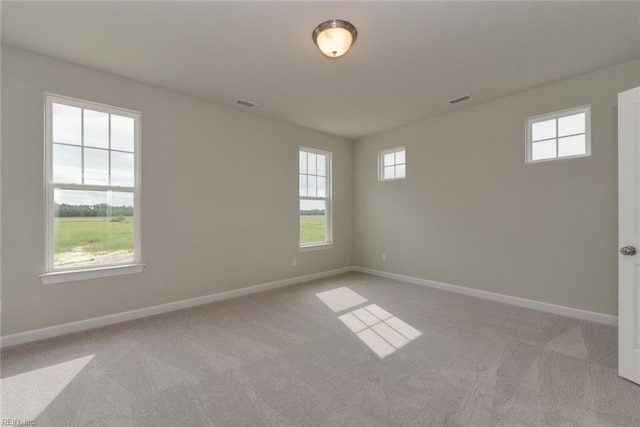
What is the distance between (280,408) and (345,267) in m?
4.07

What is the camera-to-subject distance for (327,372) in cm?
218

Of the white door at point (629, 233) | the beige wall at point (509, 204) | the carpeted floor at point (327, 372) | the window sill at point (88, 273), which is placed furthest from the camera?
the beige wall at point (509, 204)

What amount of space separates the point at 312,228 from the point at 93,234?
325cm

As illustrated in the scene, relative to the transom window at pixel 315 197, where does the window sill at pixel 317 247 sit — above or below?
below

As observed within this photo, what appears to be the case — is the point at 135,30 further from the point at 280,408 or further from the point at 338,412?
the point at 338,412

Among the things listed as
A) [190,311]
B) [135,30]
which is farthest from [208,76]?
[190,311]

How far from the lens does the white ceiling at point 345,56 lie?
7.02 feet

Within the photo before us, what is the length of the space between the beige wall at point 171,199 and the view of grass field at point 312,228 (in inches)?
8.9

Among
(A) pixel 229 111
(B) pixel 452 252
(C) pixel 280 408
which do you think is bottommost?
(C) pixel 280 408

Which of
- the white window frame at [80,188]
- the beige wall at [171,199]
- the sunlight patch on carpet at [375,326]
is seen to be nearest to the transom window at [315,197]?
the beige wall at [171,199]

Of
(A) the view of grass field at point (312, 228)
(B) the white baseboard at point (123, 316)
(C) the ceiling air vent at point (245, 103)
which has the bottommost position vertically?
(B) the white baseboard at point (123, 316)

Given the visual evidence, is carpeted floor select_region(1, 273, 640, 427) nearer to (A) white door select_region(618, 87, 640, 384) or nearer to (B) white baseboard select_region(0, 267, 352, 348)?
(B) white baseboard select_region(0, 267, 352, 348)

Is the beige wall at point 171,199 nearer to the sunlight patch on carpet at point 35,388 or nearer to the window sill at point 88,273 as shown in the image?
the window sill at point 88,273

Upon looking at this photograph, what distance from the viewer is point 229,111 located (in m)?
4.06
